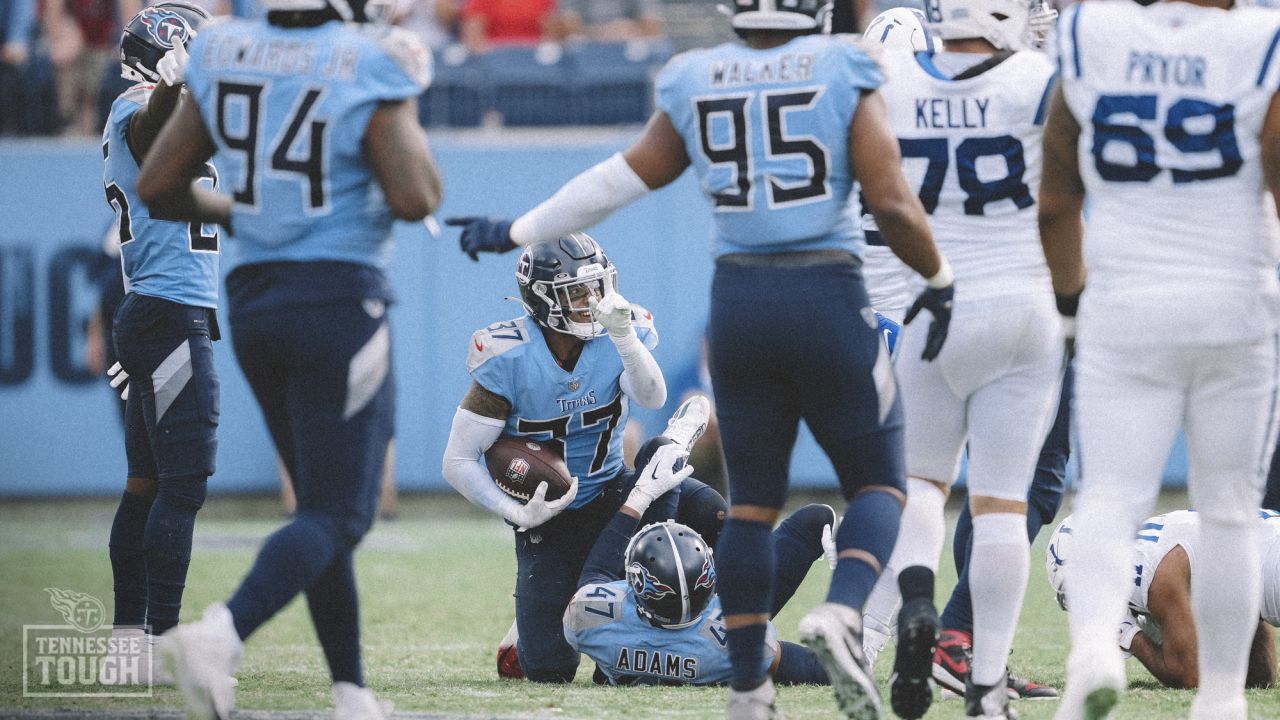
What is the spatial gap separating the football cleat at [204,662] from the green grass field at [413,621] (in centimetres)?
77

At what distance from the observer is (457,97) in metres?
12.4

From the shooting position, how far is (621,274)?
1210 cm

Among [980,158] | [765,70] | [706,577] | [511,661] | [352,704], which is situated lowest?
[511,661]

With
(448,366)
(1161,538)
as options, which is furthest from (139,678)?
(448,366)

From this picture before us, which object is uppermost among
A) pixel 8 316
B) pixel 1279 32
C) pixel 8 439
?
pixel 1279 32

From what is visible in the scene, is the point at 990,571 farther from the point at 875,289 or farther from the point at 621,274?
the point at 621,274

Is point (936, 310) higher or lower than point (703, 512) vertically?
higher

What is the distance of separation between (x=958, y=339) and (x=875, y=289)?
5.04 ft

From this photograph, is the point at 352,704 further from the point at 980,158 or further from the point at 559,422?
the point at 980,158

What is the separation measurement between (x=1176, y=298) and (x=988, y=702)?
47.6 inches

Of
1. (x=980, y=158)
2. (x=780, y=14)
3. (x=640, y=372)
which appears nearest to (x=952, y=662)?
(x=640, y=372)

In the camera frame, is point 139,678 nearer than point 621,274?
Yes

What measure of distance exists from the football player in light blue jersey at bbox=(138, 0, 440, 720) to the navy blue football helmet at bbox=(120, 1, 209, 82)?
4.84 ft

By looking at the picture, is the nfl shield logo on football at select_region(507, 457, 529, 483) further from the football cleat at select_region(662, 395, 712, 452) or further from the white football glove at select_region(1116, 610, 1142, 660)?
the white football glove at select_region(1116, 610, 1142, 660)
